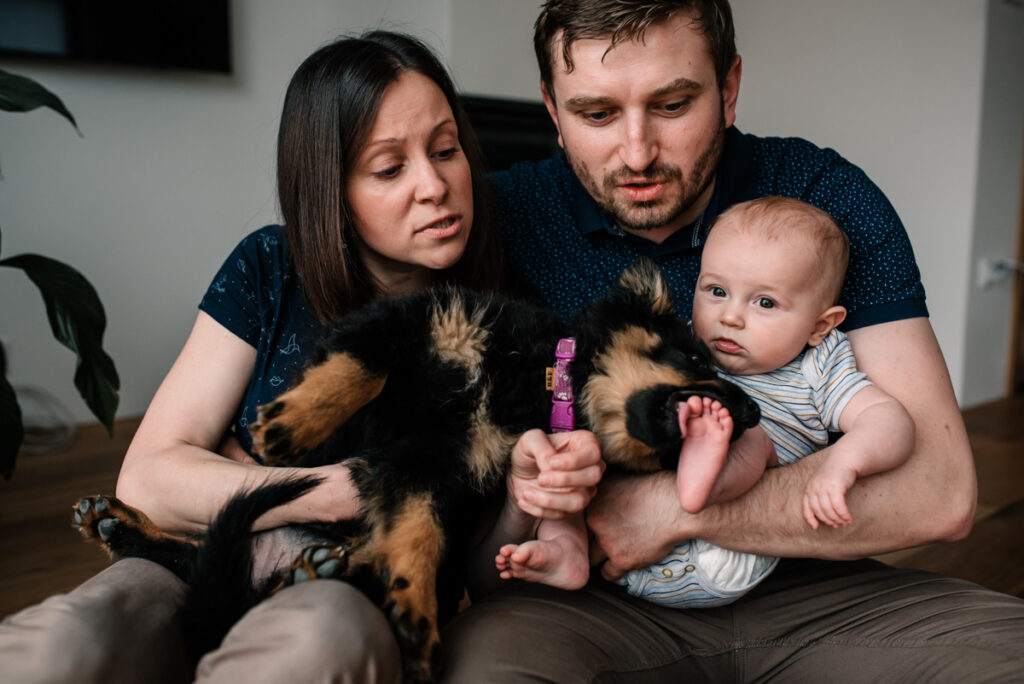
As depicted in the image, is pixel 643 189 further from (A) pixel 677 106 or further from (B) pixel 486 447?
(B) pixel 486 447

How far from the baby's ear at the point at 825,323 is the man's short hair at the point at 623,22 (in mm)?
495

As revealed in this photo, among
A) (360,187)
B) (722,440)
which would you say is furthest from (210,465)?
(722,440)

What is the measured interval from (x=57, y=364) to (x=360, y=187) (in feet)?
8.56

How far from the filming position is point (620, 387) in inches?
47.7

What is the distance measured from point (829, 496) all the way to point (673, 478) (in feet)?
0.75

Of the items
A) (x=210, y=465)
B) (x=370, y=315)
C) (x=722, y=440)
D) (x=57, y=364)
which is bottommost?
(x=57, y=364)

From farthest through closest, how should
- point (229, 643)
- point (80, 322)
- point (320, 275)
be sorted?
point (80, 322) < point (320, 275) < point (229, 643)

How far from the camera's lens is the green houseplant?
1.99 m

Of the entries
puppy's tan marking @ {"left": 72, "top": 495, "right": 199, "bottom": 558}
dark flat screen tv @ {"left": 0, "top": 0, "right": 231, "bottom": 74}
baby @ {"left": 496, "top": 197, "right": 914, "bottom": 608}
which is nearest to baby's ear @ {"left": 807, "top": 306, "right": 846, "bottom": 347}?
baby @ {"left": 496, "top": 197, "right": 914, "bottom": 608}

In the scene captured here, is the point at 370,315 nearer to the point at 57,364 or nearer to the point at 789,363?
the point at 789,363

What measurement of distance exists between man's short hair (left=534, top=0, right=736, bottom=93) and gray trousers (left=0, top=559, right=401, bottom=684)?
1.02 m

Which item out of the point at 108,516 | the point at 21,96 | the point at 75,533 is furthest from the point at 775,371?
the point at 75,533

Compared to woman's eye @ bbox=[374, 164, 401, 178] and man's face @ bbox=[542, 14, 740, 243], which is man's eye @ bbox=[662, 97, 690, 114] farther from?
woman's eye @ bbox=[374, 164, 401, 178]

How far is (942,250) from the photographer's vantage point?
4.13m
